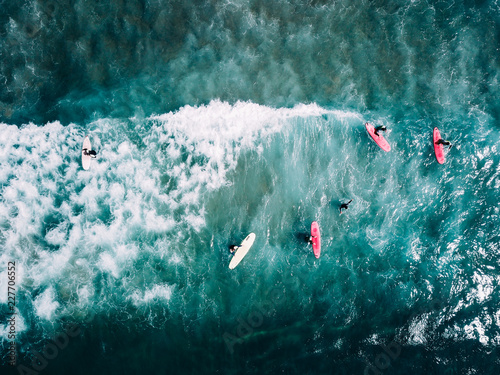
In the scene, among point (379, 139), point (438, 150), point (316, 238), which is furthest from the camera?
point (438, 150)

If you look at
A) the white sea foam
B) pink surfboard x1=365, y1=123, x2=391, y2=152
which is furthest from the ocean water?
pink surfboard x1=365, y1=123, x2=391, y2=152

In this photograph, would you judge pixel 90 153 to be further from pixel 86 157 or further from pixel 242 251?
pixel 242 251

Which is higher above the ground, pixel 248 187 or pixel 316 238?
pixel 248 187

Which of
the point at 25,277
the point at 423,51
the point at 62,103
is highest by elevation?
the point at 423,51

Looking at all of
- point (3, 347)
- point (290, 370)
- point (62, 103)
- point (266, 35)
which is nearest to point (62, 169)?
point (62, 103)

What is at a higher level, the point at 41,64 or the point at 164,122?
the point at 41,64

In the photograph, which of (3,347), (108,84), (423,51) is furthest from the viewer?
(423,51)

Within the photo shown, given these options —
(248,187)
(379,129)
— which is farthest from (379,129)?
(248,187)

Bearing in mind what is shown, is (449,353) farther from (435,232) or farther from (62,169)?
(62,169)
